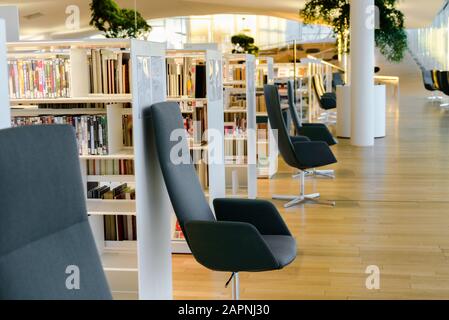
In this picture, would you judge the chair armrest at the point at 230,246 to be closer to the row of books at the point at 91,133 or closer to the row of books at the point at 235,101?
the row of books at the point at 91,133

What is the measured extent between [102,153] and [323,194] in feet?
11.5

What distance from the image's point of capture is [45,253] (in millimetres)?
1781

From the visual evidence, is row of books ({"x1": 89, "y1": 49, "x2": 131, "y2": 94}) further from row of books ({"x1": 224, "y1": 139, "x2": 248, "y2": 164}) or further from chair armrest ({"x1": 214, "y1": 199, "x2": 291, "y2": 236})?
row of books ({"x1": 224, "y1": 139, "x2": 248, "y2": 164})

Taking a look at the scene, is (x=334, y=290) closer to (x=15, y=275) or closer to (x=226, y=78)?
(x=15, y=275)

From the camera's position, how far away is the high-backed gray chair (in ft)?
10.00

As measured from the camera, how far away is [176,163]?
3.26m

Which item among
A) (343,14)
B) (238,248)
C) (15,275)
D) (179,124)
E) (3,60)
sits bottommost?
(238,248)

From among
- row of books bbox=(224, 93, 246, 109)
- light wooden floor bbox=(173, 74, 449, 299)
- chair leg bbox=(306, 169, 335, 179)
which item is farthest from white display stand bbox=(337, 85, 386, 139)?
row of books bbox=(224, 93, 246, 109)

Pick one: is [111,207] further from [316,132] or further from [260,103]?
[260,103]

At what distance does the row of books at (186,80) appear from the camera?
5.03 meters

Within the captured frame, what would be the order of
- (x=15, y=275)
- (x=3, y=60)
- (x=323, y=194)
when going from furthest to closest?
(x=323, y=194), (x=3, y=60), (x=15, y=275)

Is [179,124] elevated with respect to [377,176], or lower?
elevated

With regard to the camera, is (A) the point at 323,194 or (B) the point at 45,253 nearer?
(B) the point at 45,253

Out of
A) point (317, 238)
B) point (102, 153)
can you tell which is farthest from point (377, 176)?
point (102, 153)
